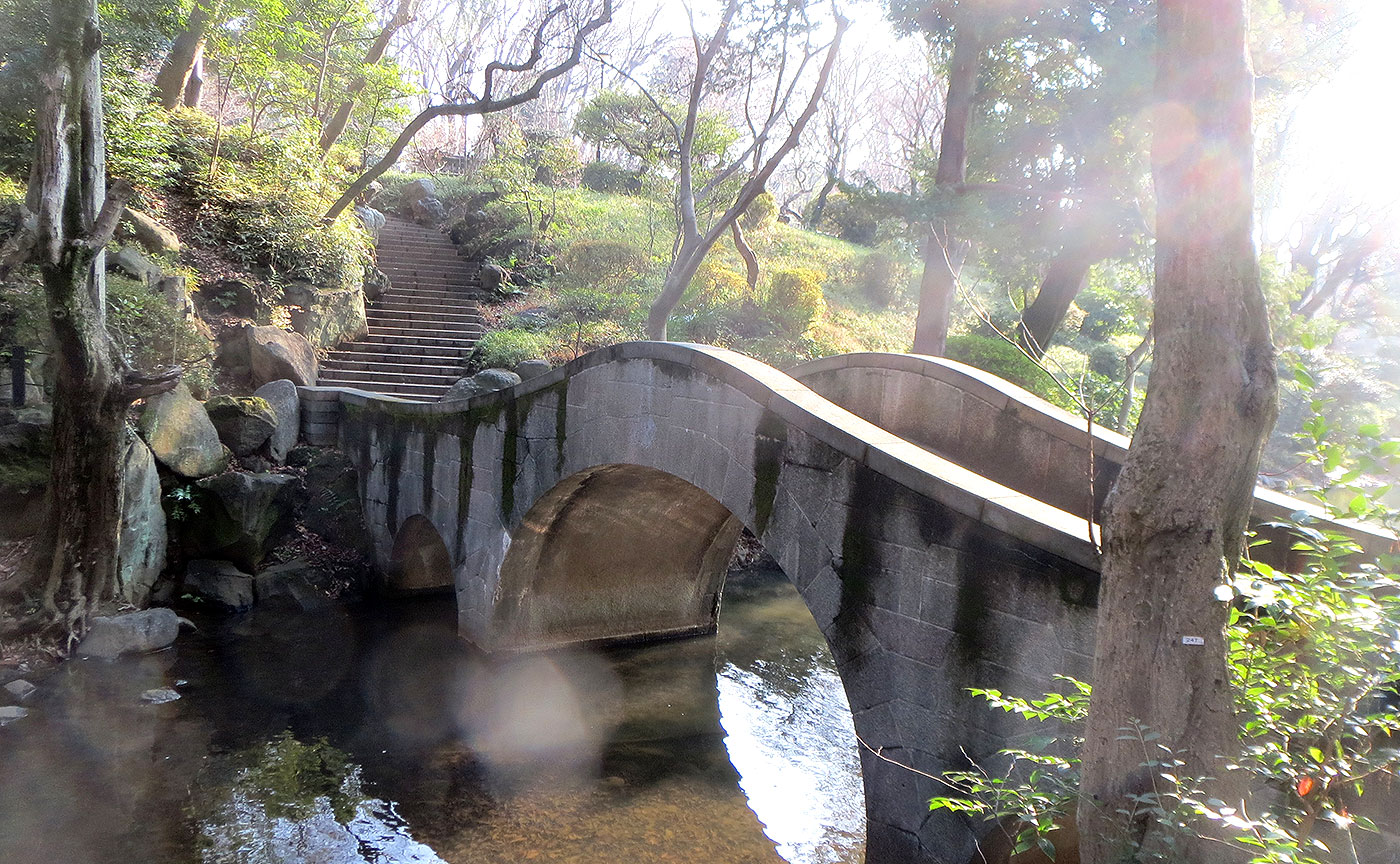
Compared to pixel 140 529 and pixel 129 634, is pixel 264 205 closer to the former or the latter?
pixel 140 529

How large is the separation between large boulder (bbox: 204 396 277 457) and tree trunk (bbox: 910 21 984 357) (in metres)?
8.76

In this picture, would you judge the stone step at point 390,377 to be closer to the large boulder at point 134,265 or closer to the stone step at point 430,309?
the stone step at point 430,309

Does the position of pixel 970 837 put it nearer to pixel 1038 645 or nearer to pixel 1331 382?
pixel 1038 645

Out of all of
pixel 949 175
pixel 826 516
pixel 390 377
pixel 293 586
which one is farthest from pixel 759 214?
pixel 826 516

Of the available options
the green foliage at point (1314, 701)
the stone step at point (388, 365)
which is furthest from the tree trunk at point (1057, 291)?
the green foliage at point (1314, 701)

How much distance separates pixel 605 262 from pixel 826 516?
16.0m

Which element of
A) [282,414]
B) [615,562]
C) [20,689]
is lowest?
[20,689]

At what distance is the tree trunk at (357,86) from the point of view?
1703 centimetres

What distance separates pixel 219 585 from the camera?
33.3 feet

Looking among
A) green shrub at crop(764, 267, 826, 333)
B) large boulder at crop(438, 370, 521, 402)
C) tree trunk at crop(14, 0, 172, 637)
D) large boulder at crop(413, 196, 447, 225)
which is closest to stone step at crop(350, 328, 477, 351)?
large boulder at crop(438, 370, 521, 402)

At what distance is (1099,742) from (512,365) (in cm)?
1315

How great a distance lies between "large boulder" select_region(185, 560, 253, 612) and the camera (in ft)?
33.1

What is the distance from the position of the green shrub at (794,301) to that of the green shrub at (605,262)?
11.6ft

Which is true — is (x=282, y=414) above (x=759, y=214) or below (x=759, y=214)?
below
